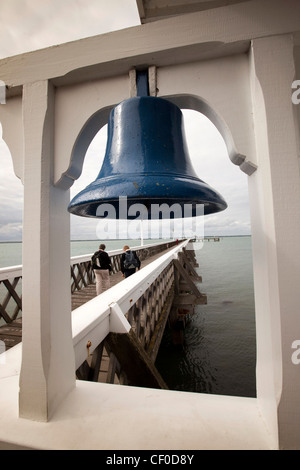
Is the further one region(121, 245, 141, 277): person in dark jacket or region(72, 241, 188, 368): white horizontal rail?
region(121, 245, 141, 277): person in dark jacket

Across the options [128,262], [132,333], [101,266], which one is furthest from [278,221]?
[128,262]

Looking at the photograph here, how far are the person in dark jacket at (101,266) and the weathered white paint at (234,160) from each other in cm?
449

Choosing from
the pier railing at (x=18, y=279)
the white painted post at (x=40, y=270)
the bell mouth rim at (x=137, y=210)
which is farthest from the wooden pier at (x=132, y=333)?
the bell mouth rim at (x=137, y=210)

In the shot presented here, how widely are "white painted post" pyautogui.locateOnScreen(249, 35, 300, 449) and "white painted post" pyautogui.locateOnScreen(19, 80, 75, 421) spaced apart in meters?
1.23

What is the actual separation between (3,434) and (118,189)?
4.80 ft

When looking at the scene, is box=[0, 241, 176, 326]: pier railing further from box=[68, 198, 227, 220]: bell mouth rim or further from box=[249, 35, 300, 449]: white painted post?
box=[249, 35, 300, 449]: white painted post

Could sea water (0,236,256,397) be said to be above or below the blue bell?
below

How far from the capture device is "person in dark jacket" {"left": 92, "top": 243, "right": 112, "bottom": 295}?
6109 millimetres

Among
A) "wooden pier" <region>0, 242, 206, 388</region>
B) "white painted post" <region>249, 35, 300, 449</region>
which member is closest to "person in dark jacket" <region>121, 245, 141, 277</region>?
"wooden pier" <region>0, 242, 206, 388</region>

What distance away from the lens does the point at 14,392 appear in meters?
1.62

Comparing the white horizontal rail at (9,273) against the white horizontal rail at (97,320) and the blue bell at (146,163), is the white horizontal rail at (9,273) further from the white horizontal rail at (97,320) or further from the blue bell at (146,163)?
the blue bell at (146,163)

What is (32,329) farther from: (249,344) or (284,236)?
(249,344)

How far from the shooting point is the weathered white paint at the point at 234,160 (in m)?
1.13

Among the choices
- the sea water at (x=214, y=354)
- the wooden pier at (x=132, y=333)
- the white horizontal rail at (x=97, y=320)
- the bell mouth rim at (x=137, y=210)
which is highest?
the bell mouth rim at (x=137, y=210)
